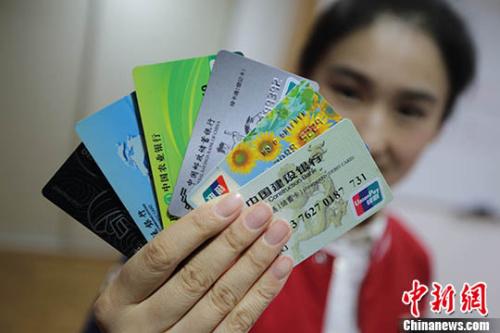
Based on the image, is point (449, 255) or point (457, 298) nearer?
point (457, 298)

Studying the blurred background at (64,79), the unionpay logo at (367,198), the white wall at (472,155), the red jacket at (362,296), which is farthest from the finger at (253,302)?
the white wall at (472,155)

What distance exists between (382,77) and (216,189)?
1.43 ft

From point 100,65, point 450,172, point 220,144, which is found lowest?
point 220,144

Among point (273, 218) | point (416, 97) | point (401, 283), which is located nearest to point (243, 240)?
point (273, 218)

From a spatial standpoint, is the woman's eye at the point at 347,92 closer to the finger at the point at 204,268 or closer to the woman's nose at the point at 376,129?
the woman's nose at the point at 376,129

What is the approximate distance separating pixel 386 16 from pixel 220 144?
0.50m

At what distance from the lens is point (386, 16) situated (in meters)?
0.79

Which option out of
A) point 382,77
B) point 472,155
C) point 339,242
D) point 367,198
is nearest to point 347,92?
point 382,77

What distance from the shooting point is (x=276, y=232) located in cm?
47

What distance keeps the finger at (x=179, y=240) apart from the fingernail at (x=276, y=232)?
0.15ft

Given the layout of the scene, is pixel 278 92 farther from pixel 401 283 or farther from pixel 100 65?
pixel 401 283

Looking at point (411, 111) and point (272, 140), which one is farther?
point (411, 111)

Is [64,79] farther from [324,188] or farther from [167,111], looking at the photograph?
[324,188]

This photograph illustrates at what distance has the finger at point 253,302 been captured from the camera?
49 centimetres
